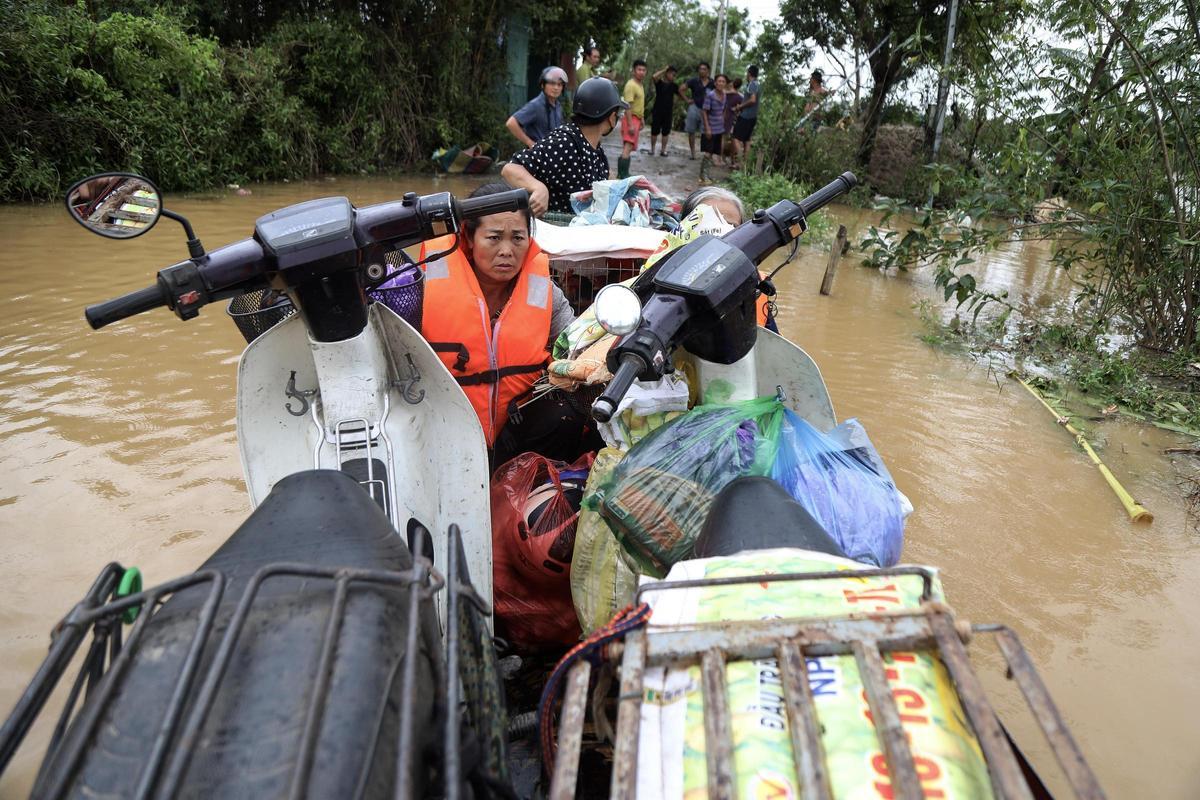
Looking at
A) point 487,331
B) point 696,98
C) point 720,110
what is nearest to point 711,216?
point 487,331

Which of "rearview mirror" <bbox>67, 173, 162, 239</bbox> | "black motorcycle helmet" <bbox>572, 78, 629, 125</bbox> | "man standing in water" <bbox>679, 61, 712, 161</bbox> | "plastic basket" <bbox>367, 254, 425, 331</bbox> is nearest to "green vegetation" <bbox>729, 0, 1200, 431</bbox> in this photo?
"black motorcycle helmet" <bbox>572, 78, 629, 125</bbox>

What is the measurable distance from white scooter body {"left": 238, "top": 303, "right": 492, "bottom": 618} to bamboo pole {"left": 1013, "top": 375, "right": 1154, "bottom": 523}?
11.2ft

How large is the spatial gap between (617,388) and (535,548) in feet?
2.86

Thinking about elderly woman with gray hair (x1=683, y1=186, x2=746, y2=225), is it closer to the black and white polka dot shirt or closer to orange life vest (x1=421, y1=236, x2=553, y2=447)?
orange life vest (x1=421, y1=236, x2=553, y2=447)

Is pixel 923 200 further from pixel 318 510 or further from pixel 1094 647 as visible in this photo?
pixel 318 510

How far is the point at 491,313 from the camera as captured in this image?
101 inches

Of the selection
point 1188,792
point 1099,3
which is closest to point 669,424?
point 1188,792

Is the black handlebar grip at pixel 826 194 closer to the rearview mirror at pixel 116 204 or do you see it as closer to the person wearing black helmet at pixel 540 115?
the rearview mirror at pixel 116 204

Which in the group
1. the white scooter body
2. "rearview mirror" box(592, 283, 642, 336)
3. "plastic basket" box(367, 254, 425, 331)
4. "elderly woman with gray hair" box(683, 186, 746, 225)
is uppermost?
"rearview mirror" box(592, 283, 642, 336)

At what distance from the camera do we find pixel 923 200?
14.8 m

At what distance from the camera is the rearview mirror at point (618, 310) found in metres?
1.60

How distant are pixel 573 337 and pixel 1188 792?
2.27 m

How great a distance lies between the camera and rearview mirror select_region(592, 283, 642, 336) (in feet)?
5.24

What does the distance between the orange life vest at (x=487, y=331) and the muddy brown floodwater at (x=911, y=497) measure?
1.55 metres
